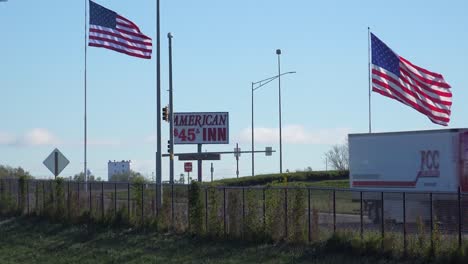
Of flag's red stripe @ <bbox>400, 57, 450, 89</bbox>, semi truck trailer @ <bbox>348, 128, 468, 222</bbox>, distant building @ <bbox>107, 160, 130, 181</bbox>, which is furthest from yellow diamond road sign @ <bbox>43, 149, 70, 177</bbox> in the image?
distant building @ <bbox>107, 160, 130, 181</bbox>

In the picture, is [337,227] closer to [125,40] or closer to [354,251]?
[354,251]

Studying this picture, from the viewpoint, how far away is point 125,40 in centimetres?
3219

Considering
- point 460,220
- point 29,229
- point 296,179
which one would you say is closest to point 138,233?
point 29,229

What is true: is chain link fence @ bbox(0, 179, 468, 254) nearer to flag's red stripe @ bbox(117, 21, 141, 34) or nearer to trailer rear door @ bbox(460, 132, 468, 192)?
trailer rear door @ bbox(460, 132, 468, 192)

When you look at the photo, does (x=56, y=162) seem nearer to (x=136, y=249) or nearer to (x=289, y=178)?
(x=136, y=249)

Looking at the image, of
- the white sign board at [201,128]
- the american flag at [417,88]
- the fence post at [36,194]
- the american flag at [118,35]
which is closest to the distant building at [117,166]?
the white sign board at [201,128]

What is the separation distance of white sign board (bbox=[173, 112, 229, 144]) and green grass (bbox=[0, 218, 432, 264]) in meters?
24.6

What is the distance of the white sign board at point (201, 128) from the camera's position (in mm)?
58344

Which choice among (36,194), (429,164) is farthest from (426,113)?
(36,194)

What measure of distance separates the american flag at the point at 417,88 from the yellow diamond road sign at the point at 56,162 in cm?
1501

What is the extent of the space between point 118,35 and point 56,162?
7884 mm

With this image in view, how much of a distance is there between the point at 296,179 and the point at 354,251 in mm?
47485

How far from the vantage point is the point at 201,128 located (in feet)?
192

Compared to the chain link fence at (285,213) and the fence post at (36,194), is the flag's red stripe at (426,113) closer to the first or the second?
the chain link fence at (285,213)
